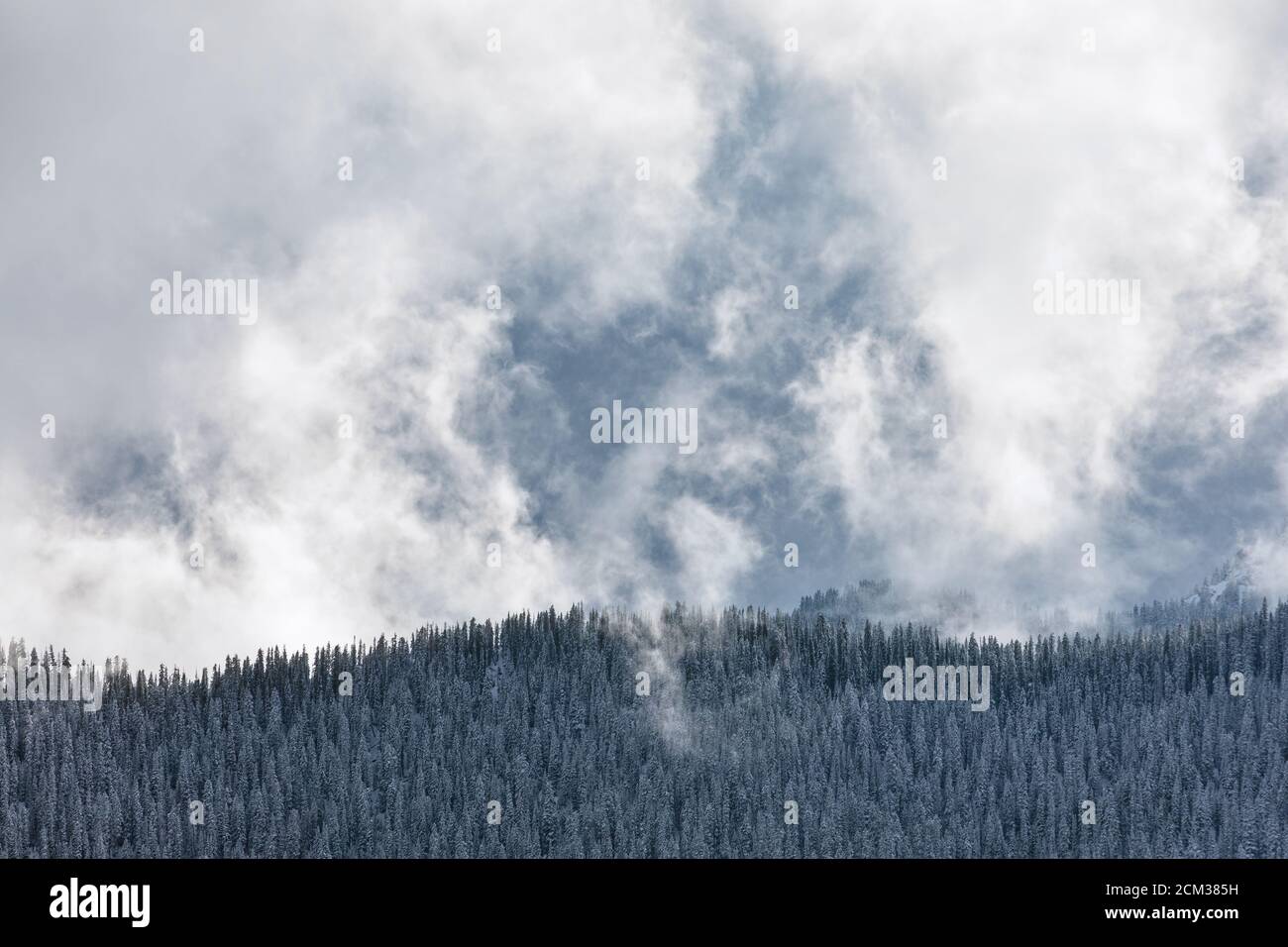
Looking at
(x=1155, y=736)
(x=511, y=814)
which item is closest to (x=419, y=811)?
(x=511, y=814)

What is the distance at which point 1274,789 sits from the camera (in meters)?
183

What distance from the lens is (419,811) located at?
7707 inches

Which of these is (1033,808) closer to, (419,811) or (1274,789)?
(1274,789)

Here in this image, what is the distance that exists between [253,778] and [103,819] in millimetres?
18410
